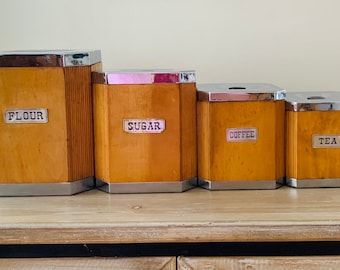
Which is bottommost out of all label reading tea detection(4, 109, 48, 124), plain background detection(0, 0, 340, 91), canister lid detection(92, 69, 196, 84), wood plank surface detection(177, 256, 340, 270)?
wood plank surface detection(177, 256, 340, 270)

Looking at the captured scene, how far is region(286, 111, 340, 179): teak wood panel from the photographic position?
3.10 ft

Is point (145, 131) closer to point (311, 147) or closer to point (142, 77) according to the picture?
point (142, 77)

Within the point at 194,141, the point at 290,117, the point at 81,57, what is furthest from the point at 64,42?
the point at 290,117

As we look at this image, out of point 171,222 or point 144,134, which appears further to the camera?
point 144,134

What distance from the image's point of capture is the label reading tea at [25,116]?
Answer: 923 millimetres

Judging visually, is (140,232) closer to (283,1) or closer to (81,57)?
(81,57)

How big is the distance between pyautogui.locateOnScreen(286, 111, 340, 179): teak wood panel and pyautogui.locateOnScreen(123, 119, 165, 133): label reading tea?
222 millimetres

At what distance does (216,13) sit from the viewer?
47.3 inches

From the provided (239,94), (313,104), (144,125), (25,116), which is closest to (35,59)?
(25,116)

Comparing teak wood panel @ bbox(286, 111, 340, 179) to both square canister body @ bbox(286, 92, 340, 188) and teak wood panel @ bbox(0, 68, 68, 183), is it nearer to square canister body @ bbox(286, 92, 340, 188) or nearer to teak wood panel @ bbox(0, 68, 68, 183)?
square canister body @ bbox(286, 92, 340, 188)

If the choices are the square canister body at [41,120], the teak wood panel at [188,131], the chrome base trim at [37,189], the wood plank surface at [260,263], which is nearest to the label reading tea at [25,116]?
the square canister body at [41,120]

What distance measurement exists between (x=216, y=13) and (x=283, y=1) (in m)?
0.14

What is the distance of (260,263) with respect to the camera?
2.60 feet

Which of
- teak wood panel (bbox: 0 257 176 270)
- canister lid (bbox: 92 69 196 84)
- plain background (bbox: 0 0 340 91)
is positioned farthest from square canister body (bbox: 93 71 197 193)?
plain background (bbox: 0 0 340 91)
